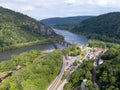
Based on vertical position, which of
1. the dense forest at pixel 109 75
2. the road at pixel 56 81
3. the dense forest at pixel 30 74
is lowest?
the road at pixel 56 81

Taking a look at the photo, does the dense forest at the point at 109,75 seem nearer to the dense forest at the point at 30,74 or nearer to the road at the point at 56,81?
the road at the point at 56,81

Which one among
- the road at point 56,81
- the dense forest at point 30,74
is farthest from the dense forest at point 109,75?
the dense forest at point 30,74

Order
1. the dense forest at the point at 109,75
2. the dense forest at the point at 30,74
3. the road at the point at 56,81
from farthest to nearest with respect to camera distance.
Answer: the road at the point at 56,81 → the dense forest at the point at 30,74 → the dense forest at the point at 109,75

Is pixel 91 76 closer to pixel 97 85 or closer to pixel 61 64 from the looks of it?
pixel 97 85

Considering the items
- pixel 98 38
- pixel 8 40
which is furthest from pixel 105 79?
pixel 98 38

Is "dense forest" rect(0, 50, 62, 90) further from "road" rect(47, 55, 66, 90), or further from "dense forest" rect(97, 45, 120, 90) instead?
"dense forest" rect(97, 45, 120, 90)

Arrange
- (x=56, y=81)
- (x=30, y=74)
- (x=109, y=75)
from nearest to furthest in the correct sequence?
(x=109, y=75) < (x=30, y=74) < (x=56, y=81)

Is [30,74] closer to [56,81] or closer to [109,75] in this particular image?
[56,81]

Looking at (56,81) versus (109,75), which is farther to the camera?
(56,81)

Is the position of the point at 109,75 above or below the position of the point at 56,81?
above

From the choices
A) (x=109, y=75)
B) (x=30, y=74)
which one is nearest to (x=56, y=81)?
(x=30, y=74)

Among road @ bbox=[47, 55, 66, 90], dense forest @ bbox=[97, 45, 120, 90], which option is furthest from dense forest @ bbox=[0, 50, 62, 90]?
dense forest @ bbox=[97, 45, 120, 90]

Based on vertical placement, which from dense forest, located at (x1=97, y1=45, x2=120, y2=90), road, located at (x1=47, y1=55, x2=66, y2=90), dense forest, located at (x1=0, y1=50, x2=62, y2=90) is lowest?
road, located at (x1=47, y1=55, x2=66, y2=90)

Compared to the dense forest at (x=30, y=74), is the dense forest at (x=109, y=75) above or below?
above
